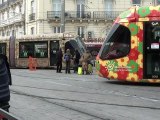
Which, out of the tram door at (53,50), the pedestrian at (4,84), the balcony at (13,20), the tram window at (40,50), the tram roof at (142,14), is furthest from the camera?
the balcony at (13,20)

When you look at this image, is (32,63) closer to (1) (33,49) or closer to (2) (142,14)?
(1) (33,49)

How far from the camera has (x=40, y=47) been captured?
3653 cm

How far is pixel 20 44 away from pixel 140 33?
825 inches

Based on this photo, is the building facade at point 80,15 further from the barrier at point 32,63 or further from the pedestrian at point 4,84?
the pedestrian at point 4,84

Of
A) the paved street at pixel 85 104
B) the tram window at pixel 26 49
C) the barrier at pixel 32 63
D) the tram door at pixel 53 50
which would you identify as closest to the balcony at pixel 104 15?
the tram window at pixel 26 49

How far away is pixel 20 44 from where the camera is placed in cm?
3781

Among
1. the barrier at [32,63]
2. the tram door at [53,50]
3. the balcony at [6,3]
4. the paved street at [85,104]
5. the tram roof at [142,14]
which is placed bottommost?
the paved street at [85,104]

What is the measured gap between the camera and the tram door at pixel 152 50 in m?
18.0

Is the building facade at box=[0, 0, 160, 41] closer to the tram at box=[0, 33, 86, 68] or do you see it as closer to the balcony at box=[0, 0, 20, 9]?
the balcony at box=[0, 0, 20, 9]

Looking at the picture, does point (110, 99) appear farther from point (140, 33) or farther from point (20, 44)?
point (20, 44)

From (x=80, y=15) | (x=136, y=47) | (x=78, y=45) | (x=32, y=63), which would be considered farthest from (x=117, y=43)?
(x=80, y=15)

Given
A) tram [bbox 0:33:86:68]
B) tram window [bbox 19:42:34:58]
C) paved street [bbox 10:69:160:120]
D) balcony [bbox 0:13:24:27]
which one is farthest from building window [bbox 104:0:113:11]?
paved street [bbox 10:69:160:120]

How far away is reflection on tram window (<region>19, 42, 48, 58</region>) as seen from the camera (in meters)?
36.2

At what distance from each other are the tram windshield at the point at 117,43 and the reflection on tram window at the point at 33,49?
57.5ft
